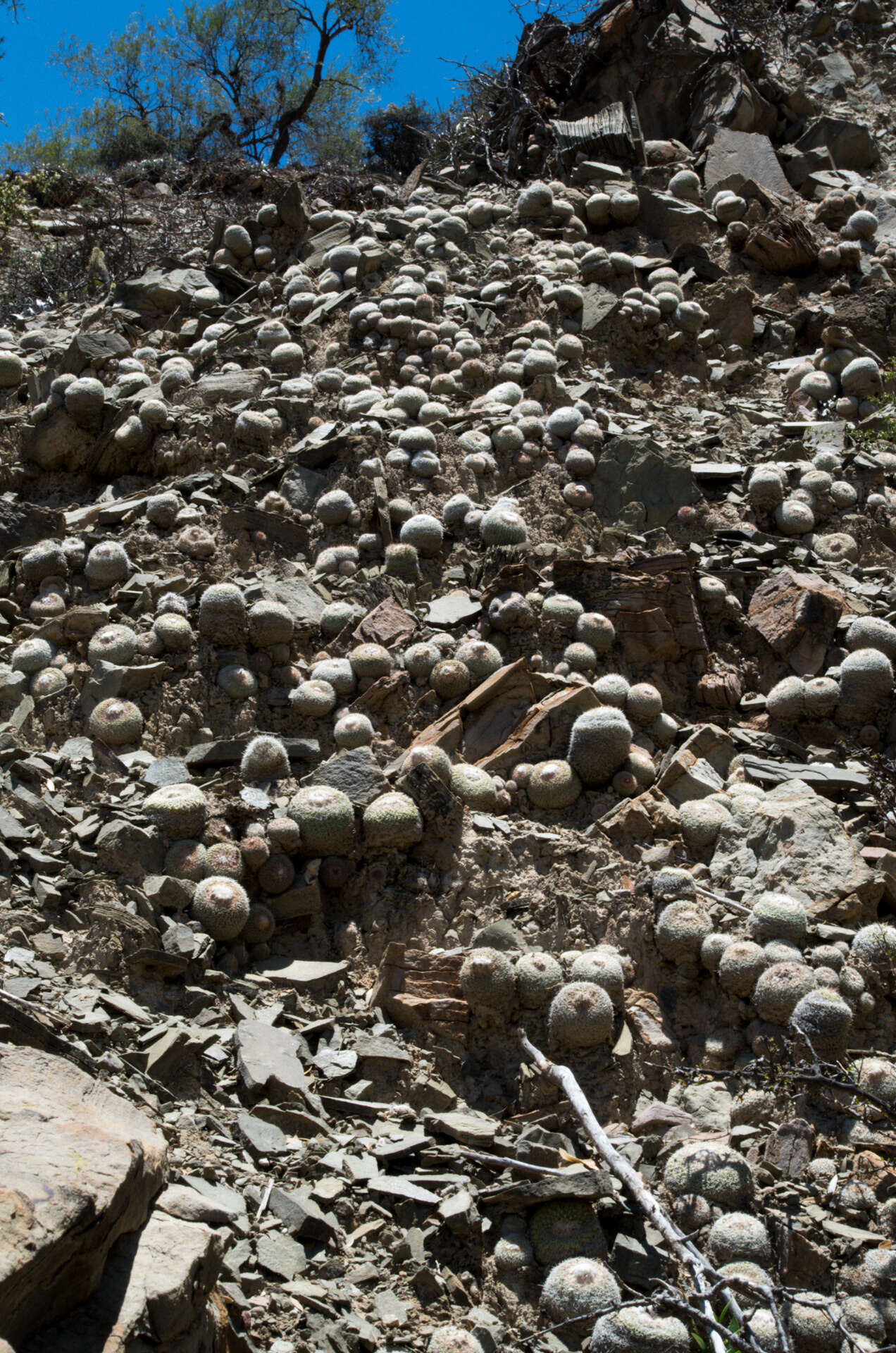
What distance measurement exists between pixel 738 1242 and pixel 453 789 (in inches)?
104

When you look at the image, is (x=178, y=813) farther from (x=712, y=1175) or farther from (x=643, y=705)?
(x=712, y=1175)

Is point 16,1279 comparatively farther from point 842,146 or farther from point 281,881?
point 842,146

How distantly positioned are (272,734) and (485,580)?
73.2 inches

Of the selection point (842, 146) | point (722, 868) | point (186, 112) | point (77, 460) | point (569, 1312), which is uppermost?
point (186, 112)

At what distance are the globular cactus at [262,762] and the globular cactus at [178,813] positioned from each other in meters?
0.53

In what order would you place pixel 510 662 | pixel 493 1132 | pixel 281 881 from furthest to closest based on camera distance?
pixel 510 662 → pixel 281 881 → pixel 493 1132

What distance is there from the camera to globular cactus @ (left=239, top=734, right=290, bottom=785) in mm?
5926

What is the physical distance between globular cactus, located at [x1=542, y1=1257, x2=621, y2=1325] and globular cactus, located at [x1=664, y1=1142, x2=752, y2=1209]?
1.58 ft

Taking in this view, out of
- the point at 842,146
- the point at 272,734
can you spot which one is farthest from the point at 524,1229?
the point at 842,146

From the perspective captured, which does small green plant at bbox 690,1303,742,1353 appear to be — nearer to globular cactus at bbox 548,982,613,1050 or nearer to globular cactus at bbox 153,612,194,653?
globular cactus at bbox 548,982,613,1050

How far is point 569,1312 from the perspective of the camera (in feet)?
12.0

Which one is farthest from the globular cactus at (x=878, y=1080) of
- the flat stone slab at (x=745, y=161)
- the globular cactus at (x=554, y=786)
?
the flat stone slab at (x=745, y=161)

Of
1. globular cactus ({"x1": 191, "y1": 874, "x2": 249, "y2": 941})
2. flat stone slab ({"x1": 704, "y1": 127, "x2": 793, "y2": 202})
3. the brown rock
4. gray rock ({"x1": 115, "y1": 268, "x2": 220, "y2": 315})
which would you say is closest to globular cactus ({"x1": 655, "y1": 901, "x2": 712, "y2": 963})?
globular cactus ({"x1": 191, "y1": 874, "x2": 249, "y2": 941})

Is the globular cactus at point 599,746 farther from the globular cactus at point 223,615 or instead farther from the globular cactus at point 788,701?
the globular cactus at point 223,615
